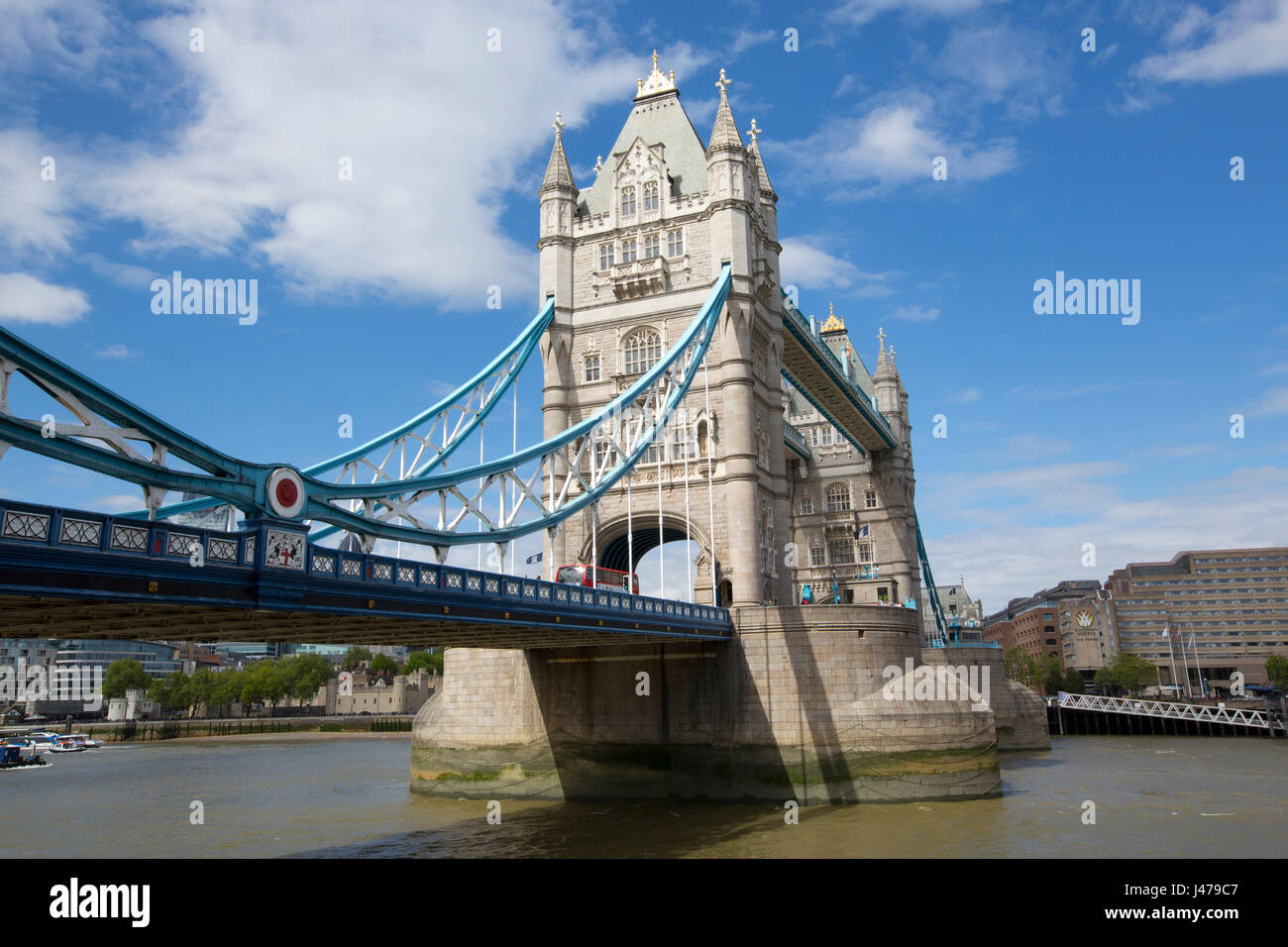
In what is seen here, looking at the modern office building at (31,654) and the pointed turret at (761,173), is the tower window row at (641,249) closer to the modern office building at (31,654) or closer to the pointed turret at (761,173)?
the pointed turret at (761,173)

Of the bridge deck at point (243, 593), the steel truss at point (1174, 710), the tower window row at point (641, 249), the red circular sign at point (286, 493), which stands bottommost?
the steel truss at point (1174, 710)

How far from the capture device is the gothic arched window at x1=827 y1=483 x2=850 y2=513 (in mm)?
59625

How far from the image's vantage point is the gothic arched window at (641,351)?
36.1 meters

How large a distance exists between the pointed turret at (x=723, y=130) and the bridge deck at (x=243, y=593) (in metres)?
19.7

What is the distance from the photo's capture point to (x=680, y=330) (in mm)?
36031

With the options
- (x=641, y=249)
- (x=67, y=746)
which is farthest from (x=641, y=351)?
(x=67, y=746)

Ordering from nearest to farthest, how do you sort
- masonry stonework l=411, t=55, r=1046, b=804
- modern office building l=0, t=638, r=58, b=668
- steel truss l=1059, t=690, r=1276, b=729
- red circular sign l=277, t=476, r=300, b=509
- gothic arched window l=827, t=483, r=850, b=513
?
red circular sign l=277, t=476, r=300, b=509
masonry stonework l=411, t=55, r=1046, b=804
steel truss l=1059, t=690, r=1276, b=729
gothic arched window l=827, t=483, r=850, b=513
modern office building l=0, t=638, r=58, b=668

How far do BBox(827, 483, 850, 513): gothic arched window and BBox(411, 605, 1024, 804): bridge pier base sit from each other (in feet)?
95.0

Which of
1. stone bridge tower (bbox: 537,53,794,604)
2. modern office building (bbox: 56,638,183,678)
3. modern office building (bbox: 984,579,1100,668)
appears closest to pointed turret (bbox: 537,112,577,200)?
stone bridge tower (bbox: 537,53,794,604)

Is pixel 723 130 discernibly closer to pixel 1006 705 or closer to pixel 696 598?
pixel 696 598

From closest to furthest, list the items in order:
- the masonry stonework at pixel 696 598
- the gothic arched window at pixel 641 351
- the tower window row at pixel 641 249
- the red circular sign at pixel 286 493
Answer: the red circular sign at pixel 286 493 < the masonry stonework at pixel 696 598 < the gothic arched window at pixel 641 351 < the tower window row at pixel 641 249

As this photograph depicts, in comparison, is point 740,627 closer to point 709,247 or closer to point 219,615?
point 709,247

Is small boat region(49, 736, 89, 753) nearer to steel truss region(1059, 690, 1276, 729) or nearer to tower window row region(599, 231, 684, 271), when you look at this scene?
tower window row region(599, 231, 684, 271)

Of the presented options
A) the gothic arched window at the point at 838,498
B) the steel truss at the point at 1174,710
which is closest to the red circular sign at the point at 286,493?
the gothic arched window at the point at 838,498
